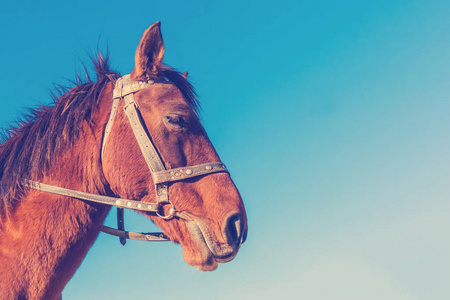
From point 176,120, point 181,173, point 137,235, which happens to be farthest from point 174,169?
point 137,235

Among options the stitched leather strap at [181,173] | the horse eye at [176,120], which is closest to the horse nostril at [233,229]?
the stitched leather strap at [181,173]

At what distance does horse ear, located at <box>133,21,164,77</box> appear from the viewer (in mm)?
3484

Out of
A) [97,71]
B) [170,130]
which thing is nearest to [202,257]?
[170,130]

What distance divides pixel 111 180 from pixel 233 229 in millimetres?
1136

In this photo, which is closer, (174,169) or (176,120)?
(174,169)

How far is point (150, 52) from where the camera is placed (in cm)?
367

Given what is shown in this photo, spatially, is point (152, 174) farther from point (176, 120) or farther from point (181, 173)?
point (176, 120)

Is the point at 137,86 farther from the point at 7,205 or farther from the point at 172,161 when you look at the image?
the point at 7,205

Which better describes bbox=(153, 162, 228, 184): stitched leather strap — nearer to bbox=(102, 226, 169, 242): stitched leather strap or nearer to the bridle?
the bridle

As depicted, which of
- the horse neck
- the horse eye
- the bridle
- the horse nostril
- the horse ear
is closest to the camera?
the horse nostril

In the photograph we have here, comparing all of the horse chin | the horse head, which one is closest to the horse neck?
the horse head

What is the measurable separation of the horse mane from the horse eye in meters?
0.59

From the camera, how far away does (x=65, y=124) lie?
3.50 metres

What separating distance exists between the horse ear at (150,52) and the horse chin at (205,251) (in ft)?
5.13
